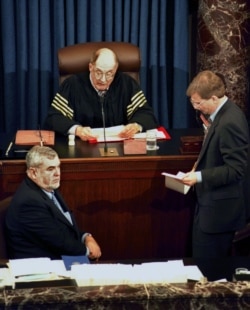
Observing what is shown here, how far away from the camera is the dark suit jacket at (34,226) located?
4.45 metres

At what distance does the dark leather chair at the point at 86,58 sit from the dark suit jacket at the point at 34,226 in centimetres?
165

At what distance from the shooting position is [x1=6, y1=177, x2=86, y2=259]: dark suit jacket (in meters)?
4.45

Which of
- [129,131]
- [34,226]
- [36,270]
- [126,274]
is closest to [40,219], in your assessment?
[34,226]

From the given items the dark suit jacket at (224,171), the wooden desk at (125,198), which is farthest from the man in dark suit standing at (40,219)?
the dark suit jacket at (224,171)

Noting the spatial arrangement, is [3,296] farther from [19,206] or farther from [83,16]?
[83,16]

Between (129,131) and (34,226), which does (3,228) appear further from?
(129,131)

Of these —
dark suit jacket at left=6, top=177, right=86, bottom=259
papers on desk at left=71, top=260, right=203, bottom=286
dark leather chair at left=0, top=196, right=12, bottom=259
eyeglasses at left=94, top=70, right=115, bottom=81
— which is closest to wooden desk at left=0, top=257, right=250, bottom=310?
papers on desk at left=71, top=260, right=203, bottom=286

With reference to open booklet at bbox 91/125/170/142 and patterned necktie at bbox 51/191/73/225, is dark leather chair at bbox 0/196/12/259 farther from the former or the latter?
open booklet at bbox 91/125/170/142

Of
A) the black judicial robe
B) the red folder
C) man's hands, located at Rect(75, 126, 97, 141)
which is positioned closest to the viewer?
the red folder

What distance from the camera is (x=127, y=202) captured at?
518cm

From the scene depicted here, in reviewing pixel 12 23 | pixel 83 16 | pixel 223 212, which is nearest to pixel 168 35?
pixel 83 16

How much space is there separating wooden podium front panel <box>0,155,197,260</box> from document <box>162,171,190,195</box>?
0.70ft

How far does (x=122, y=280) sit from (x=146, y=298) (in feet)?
1.01

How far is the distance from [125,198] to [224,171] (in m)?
0.86
